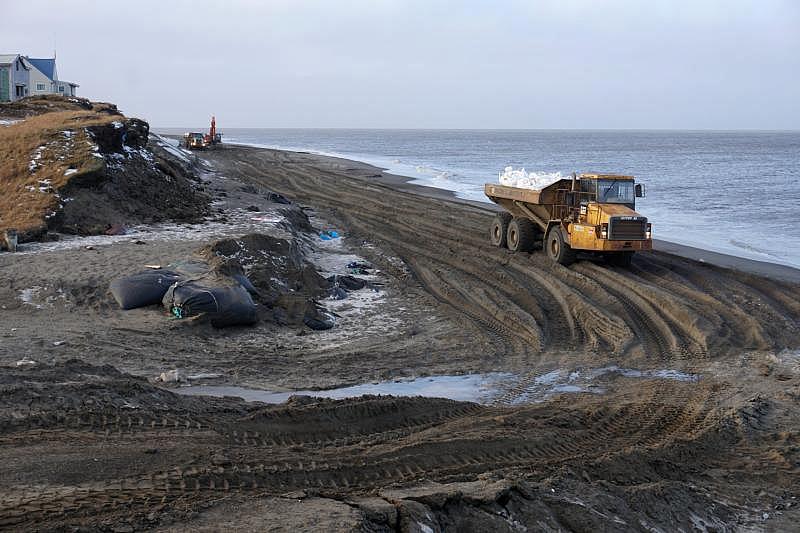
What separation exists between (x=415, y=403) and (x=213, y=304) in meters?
4.44

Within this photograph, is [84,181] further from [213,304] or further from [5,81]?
[5,81]

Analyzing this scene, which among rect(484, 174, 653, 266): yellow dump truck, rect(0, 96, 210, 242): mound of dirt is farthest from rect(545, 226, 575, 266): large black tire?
rect(0, 96, 210, 242): mound of dirt

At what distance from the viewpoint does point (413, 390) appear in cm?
1002

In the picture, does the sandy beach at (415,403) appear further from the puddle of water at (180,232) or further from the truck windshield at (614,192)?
the truck windshield at (614,192)

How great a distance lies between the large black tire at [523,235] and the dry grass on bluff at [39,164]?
10468 mm

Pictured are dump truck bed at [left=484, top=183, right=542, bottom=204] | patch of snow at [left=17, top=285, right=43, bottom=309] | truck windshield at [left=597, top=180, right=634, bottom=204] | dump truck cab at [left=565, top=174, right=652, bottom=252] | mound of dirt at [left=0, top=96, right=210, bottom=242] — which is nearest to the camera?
patch of snow at [left=17, top=285, right=43, bottom=309]

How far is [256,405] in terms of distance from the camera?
848 cm

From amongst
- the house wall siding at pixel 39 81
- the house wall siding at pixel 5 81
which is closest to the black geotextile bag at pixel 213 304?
the house wall siding at pixel 5 81

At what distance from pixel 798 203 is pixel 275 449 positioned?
118 ft

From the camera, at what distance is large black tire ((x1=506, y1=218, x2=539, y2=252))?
64.0 ft

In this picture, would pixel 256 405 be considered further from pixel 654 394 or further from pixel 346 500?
pixel 654 394

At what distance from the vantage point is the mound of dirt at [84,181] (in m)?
17.0

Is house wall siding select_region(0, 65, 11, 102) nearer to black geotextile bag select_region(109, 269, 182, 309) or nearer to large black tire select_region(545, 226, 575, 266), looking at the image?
large black tire select_region(545, 226, 575, 266)

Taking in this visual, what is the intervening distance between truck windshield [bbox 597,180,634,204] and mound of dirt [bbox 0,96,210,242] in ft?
32.8
